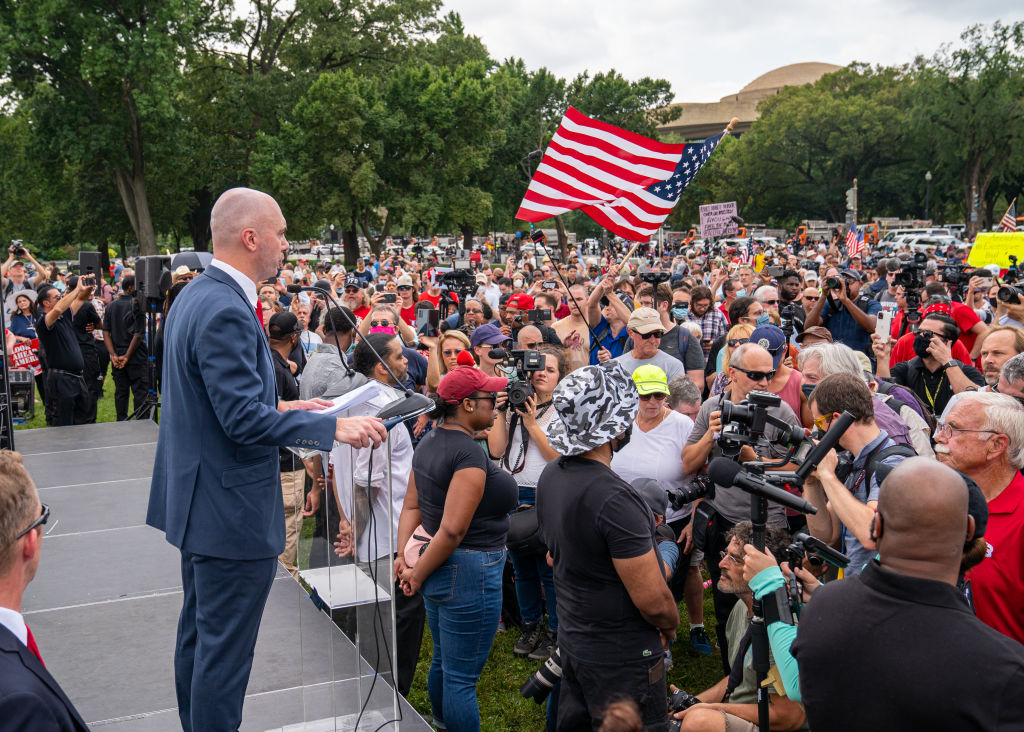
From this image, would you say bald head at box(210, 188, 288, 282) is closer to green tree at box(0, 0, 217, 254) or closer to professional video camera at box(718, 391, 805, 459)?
professional video camera at box(718, 391, 805, 459)

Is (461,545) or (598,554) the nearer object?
(598,554)

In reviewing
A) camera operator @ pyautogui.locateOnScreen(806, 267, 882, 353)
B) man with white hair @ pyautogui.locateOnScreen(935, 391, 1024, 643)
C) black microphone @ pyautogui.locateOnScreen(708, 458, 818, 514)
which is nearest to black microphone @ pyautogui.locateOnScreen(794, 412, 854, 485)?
black microphone @ pyautogui.locateOnScreen(708, 458, 818, 514)

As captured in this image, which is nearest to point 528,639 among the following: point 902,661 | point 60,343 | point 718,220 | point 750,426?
point 750,426

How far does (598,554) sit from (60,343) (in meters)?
9.99

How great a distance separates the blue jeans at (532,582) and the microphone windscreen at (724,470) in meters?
2.28

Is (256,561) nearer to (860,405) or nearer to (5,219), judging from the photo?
(860,405)

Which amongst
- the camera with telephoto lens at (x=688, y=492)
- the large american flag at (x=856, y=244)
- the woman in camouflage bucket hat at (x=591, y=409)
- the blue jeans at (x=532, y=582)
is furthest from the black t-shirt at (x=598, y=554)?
the large american flag at (x=856, y=244)

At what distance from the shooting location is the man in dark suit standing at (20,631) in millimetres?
1663

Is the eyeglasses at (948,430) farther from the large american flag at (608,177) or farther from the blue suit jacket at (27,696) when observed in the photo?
the large american flag at (608,177)

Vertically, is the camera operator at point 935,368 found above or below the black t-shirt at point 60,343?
above

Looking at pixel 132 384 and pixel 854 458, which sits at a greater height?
pixel 854 458

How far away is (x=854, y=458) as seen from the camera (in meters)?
3.96

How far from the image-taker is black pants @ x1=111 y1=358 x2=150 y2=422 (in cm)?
1171

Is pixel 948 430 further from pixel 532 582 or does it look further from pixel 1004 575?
pixel 532 582
